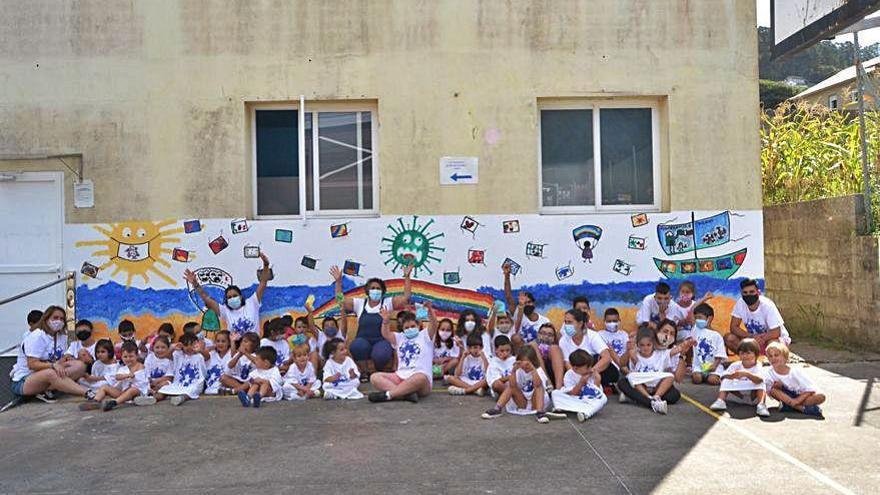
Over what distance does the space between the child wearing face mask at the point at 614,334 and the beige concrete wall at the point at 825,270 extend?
343 centimetres

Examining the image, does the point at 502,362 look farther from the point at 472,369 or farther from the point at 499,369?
the point at 472,369

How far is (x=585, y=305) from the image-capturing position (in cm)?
911

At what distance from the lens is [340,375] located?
8117mm

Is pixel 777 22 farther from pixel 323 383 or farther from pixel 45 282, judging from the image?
pixel 45 282

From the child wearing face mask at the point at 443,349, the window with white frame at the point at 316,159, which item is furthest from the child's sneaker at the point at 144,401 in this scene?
the child wearing face mask at the point at 443,349

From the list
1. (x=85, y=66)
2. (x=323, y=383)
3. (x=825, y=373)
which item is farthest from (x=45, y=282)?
(x=825, y=373)

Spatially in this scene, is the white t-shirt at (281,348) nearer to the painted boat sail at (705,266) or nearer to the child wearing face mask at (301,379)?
the child wearing face mask at (301,379)

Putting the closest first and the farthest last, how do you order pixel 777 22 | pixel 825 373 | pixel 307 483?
1. pixel 307 483
2. pixel 825 373
3. pixel 777 22

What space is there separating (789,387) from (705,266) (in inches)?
107

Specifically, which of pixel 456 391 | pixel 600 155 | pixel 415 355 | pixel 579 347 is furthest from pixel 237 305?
pixel 600 155

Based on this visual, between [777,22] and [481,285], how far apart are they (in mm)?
5974

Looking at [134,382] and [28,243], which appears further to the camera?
[28,243]

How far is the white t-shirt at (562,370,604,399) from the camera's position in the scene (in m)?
7.25

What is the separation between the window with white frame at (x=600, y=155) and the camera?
32.3ft
